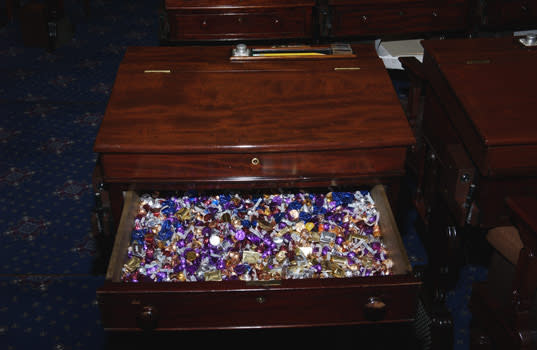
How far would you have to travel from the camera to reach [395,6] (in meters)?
3.50

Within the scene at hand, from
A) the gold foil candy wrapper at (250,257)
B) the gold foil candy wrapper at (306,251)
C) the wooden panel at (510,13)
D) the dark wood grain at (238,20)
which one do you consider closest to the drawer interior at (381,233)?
the gold foil candy wrapper at (306,251)

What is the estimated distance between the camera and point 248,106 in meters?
2.05

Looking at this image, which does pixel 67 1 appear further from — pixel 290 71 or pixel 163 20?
pixel 290 71

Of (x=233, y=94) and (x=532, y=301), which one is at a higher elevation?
(x=233, y=94)

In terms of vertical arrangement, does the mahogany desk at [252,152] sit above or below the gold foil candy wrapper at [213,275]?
above

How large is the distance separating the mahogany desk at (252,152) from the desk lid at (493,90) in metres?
0.26

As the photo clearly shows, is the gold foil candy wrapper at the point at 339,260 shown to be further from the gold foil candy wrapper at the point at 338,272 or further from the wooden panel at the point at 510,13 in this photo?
the wooden panel at the point at 510,13

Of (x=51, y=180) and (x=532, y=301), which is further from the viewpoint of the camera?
(x=51, y=180)

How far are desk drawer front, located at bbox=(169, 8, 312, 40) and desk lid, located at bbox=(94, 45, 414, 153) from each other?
1.12 metres

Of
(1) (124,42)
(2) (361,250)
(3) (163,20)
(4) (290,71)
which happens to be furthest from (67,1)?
(2) (361,250)

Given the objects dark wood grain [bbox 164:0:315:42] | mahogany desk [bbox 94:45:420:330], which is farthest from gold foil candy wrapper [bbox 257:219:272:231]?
dark wood grain [bbox 164:0:315:42]

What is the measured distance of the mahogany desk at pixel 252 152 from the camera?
5.74 feet

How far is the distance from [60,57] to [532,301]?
385 cm

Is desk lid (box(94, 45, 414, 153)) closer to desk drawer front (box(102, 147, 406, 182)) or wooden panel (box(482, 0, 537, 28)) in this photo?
desk drawer front (box(102, 147, 406, 182))
